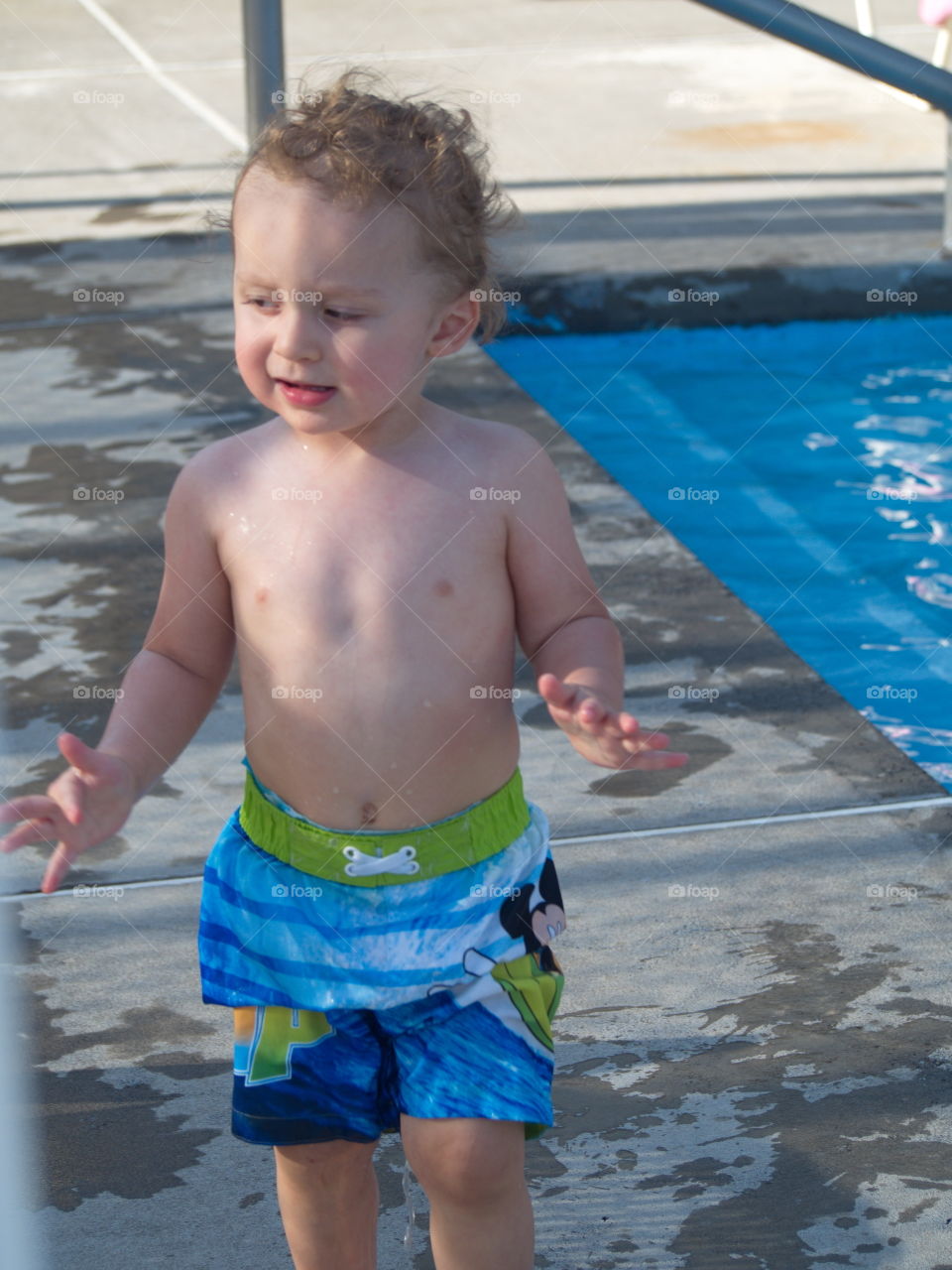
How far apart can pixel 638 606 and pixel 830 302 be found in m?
2.60

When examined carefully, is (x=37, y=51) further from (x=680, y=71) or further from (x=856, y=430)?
(x=856, y=430)

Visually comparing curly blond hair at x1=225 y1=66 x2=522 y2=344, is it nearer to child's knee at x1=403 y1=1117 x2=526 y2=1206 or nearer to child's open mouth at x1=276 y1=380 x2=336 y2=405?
child's open mouth at x1=276 y1=380 x2=336 y2=405

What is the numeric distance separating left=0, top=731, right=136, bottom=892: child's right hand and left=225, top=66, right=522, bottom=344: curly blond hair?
56 cm

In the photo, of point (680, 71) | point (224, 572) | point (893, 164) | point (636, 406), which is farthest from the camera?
point (680, 71)

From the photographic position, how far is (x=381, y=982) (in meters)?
1.64

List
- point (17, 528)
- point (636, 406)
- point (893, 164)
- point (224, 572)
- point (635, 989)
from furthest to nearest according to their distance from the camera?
1. point (893, 164)
2. point (636, 406)
3. point (17, 528)
4. point (635, 989)
5. point (224, 572)

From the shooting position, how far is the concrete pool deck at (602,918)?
200 cm

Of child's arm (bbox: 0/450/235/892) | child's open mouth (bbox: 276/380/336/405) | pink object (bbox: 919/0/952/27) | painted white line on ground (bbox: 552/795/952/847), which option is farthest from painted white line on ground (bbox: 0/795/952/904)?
pink object (bbox: 919/0/952/27)

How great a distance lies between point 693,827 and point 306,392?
144 centimetres

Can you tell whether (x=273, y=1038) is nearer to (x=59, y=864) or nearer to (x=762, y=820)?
(x=59, y=864)

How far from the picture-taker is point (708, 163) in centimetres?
727

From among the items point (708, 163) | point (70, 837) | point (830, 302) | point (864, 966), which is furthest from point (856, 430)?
point (70, 837)

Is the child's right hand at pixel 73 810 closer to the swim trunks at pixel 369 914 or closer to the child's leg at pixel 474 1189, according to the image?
the swim trunks at pixel 369 914

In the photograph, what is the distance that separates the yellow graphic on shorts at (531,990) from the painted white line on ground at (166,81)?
6013mm
